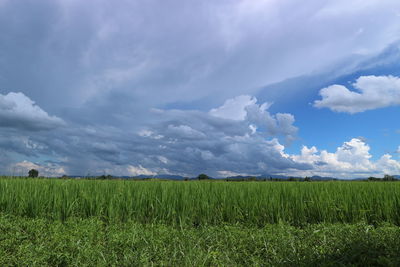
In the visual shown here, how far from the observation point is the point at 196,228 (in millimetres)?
5953

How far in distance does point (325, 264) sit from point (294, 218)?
351 centimetres

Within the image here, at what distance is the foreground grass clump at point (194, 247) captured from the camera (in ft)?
12.1

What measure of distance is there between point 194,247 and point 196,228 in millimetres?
1821

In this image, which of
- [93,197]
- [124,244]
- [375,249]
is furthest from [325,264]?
[93,197]

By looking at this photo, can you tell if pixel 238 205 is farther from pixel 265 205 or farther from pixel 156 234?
pixel 156 234

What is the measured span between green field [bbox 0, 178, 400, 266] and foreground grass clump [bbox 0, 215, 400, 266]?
14 mm

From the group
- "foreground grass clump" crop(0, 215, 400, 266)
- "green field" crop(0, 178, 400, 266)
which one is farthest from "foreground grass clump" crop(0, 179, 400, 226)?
"foreground grass clump" crop(0, 215, 400, 266)

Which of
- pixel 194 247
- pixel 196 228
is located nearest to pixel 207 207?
pixel 196 228

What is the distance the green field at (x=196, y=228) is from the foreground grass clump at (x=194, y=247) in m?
0.01

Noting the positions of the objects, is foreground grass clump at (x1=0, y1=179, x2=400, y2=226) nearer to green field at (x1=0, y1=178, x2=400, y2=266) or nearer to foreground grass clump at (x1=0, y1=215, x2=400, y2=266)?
green field at (x1=0, y1=178, x2=400, y2=266)

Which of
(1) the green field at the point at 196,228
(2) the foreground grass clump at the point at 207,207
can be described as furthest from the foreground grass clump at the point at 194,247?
(2) the foreground grass clump at the point at 207,207

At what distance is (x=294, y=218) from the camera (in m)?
6.75

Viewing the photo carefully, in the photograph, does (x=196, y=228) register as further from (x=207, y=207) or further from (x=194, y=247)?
(x=194, y=247)

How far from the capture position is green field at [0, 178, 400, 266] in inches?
154
